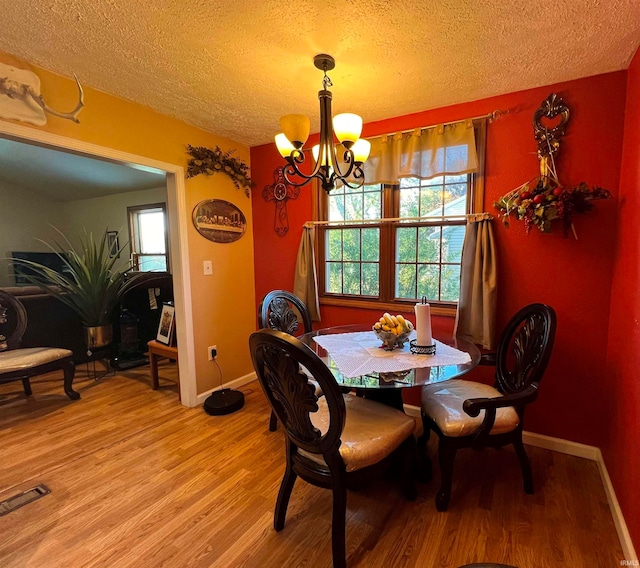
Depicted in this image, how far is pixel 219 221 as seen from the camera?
299 cm

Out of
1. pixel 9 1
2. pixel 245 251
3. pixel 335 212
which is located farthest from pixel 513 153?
pixel 9 1

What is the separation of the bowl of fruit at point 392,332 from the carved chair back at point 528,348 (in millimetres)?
627

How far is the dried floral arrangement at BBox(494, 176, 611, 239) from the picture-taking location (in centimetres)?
181

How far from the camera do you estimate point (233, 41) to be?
1.63m

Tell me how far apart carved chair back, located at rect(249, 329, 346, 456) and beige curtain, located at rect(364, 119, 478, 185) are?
181 cm

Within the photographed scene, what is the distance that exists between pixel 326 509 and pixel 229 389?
156 centimetres

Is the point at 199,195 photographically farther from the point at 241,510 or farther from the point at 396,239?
the point at 241,510

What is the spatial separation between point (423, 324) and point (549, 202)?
0.97 meters

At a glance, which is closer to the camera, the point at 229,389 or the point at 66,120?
the point at 66,120

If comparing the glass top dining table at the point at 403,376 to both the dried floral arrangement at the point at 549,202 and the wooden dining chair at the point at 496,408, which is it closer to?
the wooden dining chair at the point at 496,408

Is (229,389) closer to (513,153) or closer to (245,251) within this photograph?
(245,251)

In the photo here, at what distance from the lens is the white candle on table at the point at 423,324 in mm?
1801

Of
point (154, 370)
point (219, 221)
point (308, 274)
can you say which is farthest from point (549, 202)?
point (154, 370)

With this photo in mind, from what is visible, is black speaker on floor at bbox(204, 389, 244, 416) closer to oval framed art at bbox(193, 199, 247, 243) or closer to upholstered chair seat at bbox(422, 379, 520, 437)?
oval framed art at bbox(193, 199, 247, 243)
